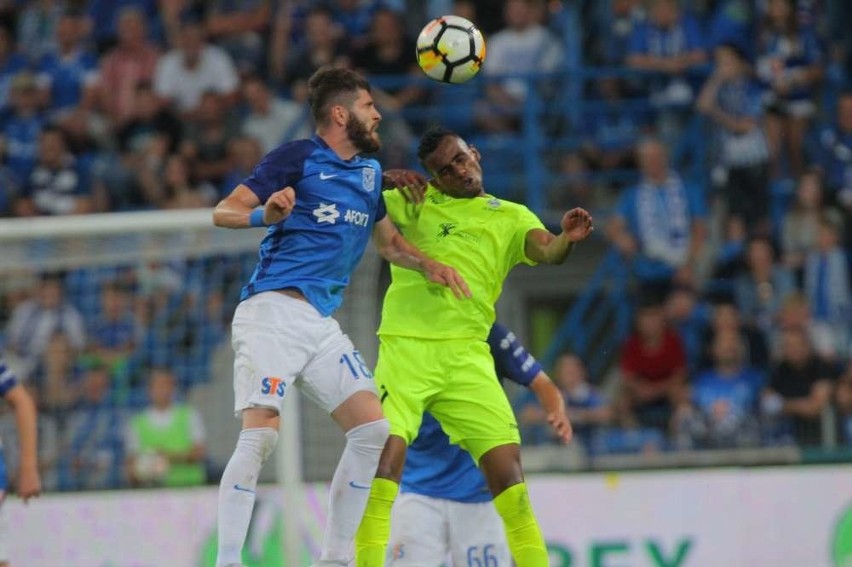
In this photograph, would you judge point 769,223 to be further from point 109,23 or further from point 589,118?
point 109,23

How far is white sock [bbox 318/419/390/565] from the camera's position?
24.1 feet

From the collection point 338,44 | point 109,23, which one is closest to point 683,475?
point 338,44

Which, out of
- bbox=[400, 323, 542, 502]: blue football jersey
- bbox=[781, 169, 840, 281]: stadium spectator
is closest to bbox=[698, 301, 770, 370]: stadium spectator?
bbox=[781, 169, 840, 281]: stadium spectator

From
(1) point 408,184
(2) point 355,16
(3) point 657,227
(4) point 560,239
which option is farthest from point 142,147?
(4) point 560,239

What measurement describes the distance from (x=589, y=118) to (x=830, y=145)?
6.29ft

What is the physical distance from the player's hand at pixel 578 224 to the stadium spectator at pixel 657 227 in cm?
533

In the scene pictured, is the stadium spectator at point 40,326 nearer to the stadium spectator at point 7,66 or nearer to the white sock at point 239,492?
the white sock at point 239,492

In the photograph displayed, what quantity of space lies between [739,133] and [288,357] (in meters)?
6.81

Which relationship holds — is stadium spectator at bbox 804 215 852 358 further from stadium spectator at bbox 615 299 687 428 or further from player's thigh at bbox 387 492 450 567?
player's thigh at bbox 387 492 450 567

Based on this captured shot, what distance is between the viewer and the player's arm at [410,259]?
7789 mm

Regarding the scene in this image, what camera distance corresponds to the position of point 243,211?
7.12 metres

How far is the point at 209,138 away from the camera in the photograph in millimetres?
14125

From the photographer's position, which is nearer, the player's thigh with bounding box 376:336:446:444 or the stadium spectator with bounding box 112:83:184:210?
the player's thigh with bounding box 376:336:446:444

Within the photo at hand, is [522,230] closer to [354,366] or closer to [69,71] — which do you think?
[354,366]
